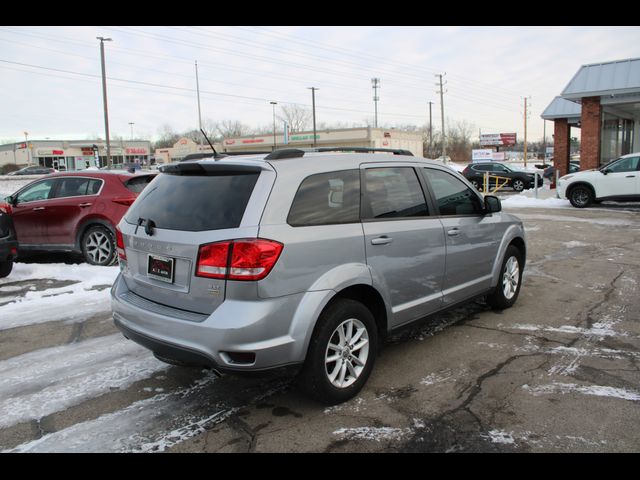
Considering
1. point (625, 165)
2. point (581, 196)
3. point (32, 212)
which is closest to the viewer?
point (32, 212)

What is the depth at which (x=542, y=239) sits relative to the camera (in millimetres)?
10836

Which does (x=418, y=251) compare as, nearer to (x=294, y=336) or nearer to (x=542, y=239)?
(x=294, y=336)

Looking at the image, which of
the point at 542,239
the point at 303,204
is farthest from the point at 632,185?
the point at 303,204

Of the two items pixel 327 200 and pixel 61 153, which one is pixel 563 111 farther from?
pixel 61 153

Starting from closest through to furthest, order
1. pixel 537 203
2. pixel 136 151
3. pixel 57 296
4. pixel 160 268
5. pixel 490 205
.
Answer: pixel 160 268 → pixel 490 205 → pixel 57 296 → pixel 537 203 → pixel 136 151

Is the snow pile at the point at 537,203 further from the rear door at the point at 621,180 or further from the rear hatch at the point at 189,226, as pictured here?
the rear hatch at the point at 189,226

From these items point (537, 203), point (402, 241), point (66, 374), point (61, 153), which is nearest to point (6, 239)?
point (66, 374)

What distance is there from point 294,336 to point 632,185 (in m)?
15.9

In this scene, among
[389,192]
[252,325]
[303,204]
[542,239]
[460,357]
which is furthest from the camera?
[542,239]

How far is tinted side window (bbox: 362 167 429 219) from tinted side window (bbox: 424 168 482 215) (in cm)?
26

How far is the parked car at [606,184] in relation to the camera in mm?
15555

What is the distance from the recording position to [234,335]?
9.75 ft

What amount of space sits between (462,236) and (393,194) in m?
0.98

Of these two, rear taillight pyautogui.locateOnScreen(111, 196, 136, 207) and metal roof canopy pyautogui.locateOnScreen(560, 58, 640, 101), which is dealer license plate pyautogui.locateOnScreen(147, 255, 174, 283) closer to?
rear taillight pyautogui.locateOnScreen(111, 196, 136, 207)
